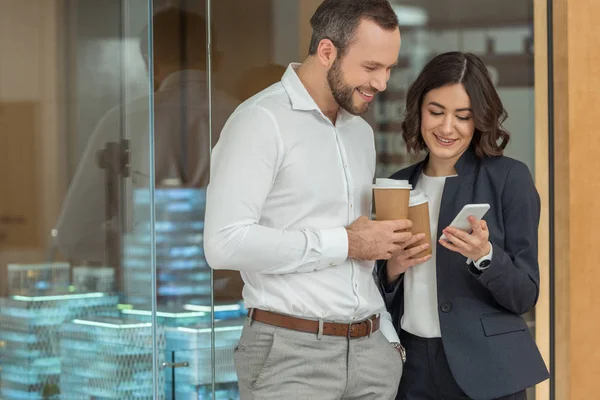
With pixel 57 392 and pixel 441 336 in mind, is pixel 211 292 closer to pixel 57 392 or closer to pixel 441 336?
pixel 57 392

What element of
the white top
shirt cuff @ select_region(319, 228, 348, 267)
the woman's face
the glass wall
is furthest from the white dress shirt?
the glass wall

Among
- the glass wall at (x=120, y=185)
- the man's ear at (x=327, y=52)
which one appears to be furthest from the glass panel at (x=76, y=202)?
the man's ear at (x=327, y=52)

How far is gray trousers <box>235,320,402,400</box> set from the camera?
2.31m

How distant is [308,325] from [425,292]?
16.8 inches

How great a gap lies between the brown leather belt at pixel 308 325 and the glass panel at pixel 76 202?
73 centimetres

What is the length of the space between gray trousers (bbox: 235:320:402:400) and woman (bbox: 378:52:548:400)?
8.6 inches

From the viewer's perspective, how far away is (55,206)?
2820 millimetres

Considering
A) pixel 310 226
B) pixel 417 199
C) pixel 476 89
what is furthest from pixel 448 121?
pixel 310 226

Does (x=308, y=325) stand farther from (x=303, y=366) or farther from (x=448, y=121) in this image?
(x=448, y=121)

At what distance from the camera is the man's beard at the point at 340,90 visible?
94.2 inches

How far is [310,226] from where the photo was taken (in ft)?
7.72

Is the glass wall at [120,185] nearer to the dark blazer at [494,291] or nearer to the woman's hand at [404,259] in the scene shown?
the woman's hand at [404,259]

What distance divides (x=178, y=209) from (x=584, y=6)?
2038 millimetres

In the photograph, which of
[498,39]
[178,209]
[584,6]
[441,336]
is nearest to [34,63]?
[178,209]
